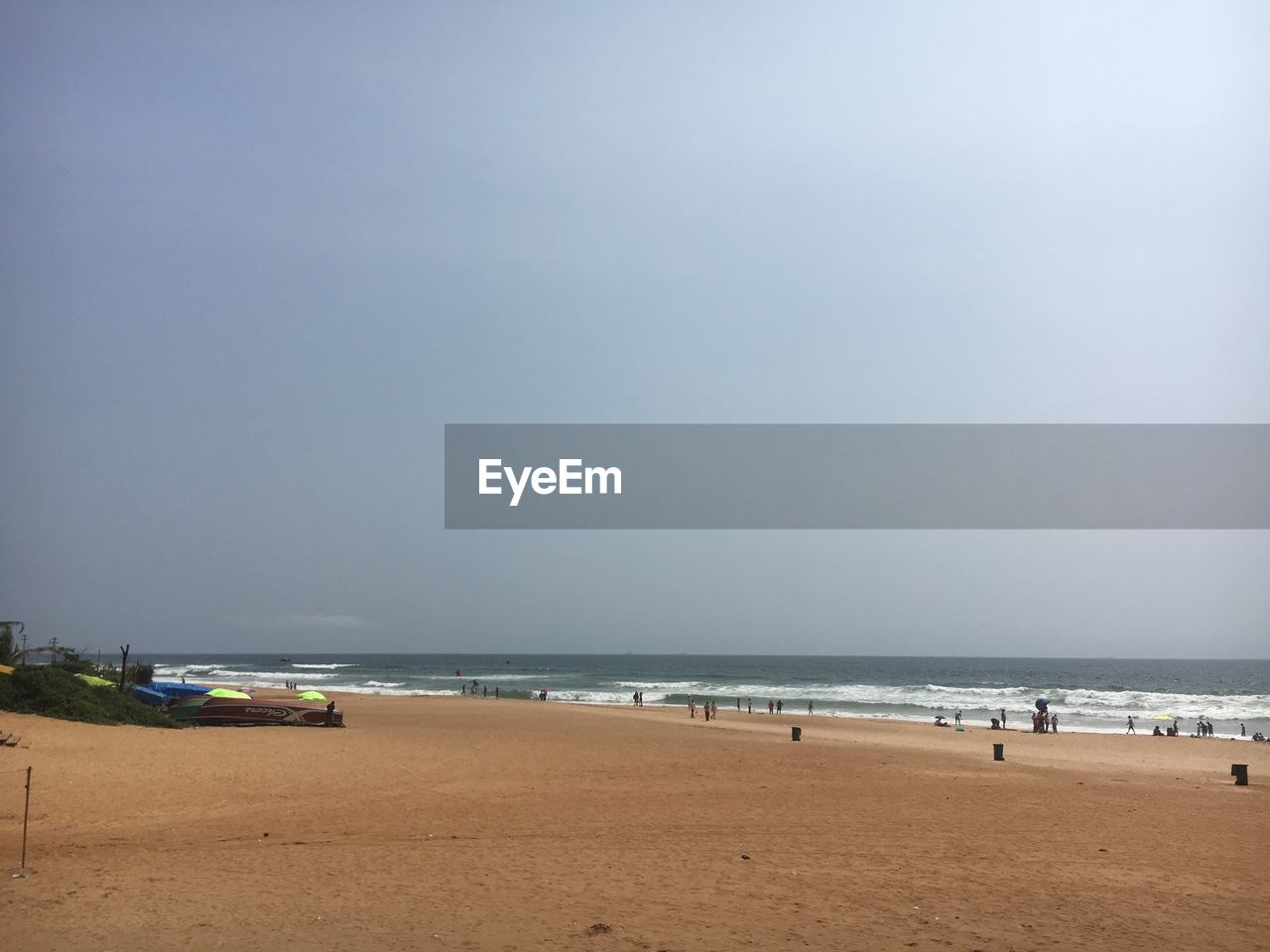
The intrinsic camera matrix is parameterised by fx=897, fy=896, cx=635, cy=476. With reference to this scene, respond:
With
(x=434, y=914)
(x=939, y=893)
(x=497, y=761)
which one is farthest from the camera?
(x=497, y=761)

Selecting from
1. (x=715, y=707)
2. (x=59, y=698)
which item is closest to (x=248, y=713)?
(x=59, y=698)

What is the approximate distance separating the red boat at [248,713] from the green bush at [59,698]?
2.40 m

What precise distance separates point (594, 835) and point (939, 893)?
4.55 meters

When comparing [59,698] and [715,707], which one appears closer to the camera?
[59,698]

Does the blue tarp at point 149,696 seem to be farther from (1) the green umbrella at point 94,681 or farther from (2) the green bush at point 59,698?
(2) the green bush at point 59,698

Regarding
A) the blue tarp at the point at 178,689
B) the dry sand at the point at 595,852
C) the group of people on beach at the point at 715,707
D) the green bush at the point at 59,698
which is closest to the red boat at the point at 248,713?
the green bush at the point at 59,698

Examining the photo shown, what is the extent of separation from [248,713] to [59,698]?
6.76 meters

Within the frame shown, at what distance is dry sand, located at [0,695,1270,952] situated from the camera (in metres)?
8.02

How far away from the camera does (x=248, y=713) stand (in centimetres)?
2775

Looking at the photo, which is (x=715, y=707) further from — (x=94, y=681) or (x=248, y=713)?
(x=94, y=681)

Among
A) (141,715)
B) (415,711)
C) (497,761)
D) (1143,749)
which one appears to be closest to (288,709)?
(141,715)

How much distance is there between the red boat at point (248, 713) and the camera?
26688mm

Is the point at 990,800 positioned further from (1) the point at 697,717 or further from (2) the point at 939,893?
(1) the point at 697,717

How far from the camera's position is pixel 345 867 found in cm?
994
